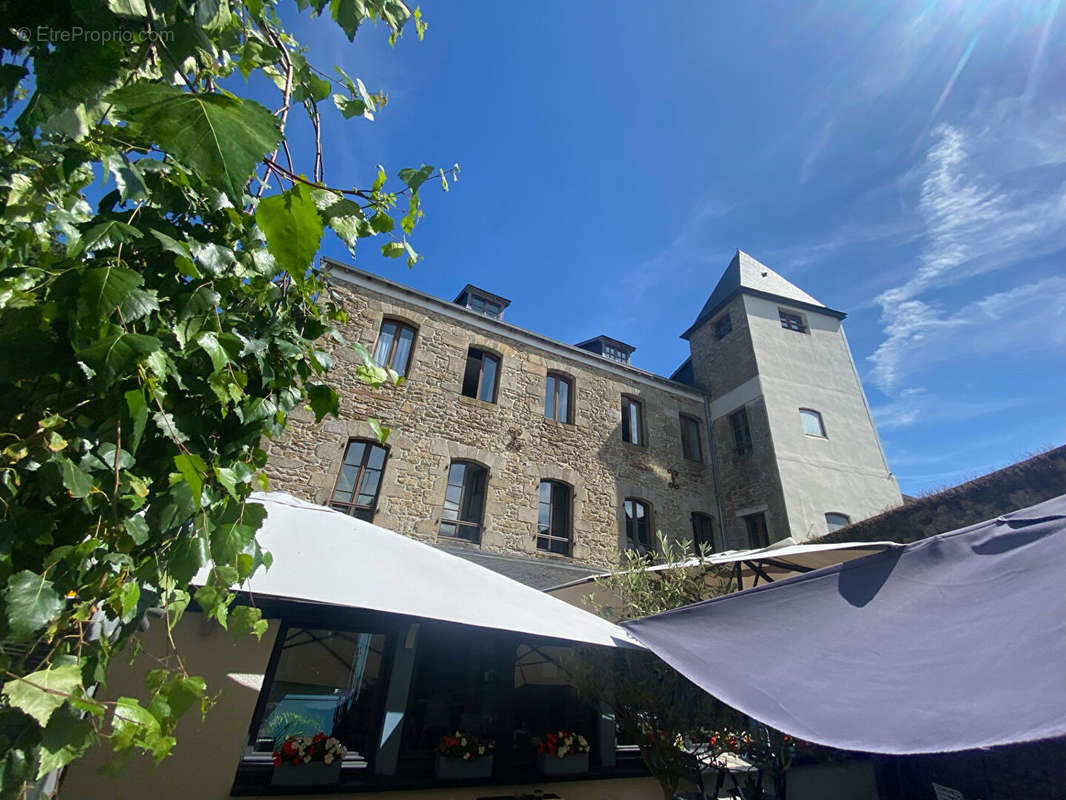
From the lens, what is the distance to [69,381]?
3.16ft

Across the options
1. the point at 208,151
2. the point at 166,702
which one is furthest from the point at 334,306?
the point at 166,702

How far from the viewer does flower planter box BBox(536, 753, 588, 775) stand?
5273 mm

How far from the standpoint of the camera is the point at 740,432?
11.9 metres

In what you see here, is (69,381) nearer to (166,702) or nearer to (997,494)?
(166,702)

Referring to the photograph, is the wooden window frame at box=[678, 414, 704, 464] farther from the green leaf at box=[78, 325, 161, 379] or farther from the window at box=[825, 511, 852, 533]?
the green leaf at box=[78, 325, 161, 379]

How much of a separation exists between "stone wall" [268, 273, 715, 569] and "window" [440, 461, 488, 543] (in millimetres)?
209

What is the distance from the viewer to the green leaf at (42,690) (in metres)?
0.74

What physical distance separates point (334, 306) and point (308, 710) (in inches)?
198

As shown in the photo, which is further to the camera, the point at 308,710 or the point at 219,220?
the point at 308,710

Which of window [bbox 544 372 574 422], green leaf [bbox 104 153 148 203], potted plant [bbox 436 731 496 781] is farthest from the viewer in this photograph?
window [bbox 544 372 574 422]

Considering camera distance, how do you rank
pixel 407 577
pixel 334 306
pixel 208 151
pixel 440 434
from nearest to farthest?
pixel 208 151 < pixel 334 306 < pixel 407 577 < pixel 440 434

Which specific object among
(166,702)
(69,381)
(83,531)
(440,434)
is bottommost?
(166,702)

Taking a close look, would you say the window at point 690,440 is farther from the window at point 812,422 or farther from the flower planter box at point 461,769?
the flower planter box at point 461,769

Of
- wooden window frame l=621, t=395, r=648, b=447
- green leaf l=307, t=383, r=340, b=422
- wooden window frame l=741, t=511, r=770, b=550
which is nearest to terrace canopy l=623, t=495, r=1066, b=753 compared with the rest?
green leaf l=307, t=383, r=340, b=422
